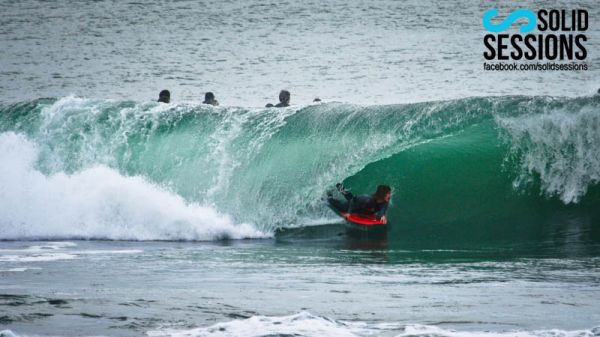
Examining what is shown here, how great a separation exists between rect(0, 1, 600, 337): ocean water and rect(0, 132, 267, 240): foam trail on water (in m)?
0.04

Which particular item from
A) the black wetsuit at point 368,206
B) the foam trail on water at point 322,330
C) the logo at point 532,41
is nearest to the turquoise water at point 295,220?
the foam trail on water at point 322,330

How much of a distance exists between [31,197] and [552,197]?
893cm

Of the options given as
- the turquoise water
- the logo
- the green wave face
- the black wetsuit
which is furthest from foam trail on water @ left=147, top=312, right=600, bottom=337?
the logo

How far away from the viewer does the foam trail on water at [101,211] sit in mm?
16234

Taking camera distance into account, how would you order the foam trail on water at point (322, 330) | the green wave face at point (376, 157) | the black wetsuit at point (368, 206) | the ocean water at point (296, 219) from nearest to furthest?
the foam trail on water at point (322, 330), the ocean water at point (296, 219), the black wetsuit at point (368, 206), the green wave face at point (376, 157)

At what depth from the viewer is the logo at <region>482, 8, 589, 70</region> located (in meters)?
41.1

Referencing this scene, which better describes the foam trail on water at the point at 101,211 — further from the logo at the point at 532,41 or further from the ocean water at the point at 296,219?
the logo at the point at 532,41

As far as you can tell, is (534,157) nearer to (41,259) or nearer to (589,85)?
(41,259)

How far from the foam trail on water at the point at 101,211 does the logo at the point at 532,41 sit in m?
20.6

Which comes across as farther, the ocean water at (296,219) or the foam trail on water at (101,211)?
the foam trail on water at (101,211)

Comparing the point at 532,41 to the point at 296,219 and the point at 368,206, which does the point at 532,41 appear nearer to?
the point at 296,219

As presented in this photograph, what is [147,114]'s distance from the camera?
20297mm

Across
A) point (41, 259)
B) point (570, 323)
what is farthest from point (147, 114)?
point (570, 323)

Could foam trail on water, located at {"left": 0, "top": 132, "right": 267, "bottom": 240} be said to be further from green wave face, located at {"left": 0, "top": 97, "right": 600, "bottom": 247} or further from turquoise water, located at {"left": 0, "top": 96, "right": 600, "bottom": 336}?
green wave face, located at {"left": 0, "top": 97, "right": 600, "bottom": 247}
